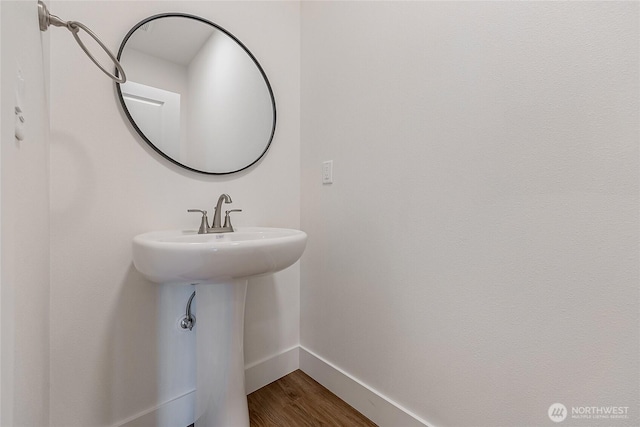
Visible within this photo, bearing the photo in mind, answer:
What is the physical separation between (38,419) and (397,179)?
1.21 meters

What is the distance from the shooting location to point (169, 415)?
105 centimetres

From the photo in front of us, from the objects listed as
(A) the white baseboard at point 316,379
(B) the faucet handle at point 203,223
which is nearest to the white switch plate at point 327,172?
(B) the faucet handle at point 203,223

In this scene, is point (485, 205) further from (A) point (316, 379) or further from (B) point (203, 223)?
(A) point (316, 379)

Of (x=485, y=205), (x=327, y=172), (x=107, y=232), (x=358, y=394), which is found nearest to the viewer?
(x=485, y=205)

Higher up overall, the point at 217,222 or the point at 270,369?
the point at 217,222

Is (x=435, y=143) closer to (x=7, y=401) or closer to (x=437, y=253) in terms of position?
(x=437, y=253)

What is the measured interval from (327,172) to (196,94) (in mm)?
647

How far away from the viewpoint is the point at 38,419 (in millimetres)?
658

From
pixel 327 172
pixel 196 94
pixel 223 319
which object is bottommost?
pixel 223 319

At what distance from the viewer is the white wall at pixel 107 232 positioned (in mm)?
857

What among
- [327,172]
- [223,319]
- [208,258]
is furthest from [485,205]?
[223,319]

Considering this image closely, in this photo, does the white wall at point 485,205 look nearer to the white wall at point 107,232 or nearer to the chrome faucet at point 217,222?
the chrome faucet at point 217,222

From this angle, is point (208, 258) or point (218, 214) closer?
point (208, 258)

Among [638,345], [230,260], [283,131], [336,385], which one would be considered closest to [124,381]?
[230,260]
